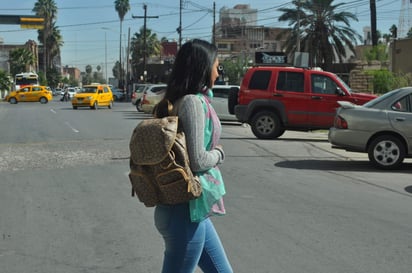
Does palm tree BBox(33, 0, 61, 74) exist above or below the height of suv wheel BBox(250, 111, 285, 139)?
above

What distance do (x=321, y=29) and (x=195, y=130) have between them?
39.9 meters

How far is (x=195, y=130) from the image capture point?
2.82m

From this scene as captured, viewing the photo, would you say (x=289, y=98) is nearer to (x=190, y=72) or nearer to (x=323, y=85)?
(x=323, y=85)

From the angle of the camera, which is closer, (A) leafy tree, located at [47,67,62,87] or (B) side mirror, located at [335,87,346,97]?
(B) side mirror, located at [335,87,346,97]

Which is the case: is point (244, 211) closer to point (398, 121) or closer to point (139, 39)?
point (398, 121)

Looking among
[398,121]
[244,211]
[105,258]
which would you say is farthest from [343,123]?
[105,258]

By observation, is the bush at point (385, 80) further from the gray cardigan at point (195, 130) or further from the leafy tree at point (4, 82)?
the leafy tree at point (4, 82)

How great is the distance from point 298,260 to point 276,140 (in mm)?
11146

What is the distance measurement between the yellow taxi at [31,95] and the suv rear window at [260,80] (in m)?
39.7

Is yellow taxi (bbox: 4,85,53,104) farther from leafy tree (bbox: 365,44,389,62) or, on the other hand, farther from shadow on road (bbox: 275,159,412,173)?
shadow on road (bbox: 275,159,412,173)

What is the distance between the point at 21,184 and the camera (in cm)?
902

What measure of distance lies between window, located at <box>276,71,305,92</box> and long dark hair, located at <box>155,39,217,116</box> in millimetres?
13375

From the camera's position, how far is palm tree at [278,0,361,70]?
1587 inches

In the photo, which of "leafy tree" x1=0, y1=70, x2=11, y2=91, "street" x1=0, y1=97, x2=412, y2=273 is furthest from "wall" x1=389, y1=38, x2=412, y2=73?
"leafy tree" x1=0, y1=70, x2=11, y2=91
